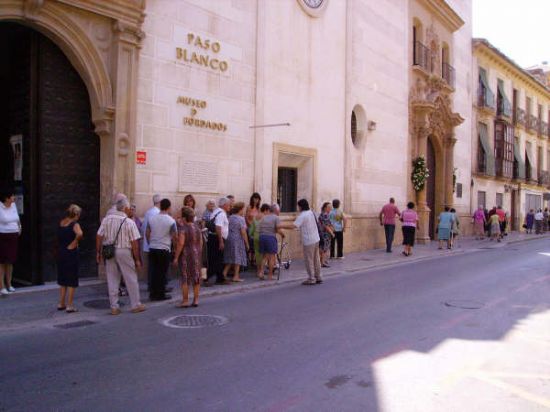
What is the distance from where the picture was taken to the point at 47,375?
489 cm

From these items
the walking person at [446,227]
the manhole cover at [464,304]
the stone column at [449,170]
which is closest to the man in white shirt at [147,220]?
the manhole cover at [464,304]

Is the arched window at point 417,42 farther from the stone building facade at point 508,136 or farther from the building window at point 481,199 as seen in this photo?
the building window at point 481,199

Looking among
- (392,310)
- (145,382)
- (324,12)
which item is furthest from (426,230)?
(145,382)

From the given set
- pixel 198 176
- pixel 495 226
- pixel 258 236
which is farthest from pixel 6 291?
pixel 495 226

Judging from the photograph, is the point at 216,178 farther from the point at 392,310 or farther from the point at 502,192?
the point at 502,192

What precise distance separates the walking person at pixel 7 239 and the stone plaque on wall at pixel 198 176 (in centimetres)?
352

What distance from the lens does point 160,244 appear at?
8.70 meters

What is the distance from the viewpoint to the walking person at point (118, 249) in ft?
25.3

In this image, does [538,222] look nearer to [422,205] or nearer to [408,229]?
[422,205]

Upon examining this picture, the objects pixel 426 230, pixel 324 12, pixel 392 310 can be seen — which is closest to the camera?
pixel 392 310

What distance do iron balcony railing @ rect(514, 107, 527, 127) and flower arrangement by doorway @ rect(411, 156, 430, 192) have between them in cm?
1832

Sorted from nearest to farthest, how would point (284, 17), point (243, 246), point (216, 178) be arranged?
point (243, 246) → point (216, 178) → point (284, 17)

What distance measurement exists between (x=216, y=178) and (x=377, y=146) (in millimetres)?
9012

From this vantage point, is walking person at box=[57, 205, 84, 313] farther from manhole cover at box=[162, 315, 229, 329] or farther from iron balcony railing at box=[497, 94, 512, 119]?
iron balcony railing at box=[497, 94, 512, 119]
